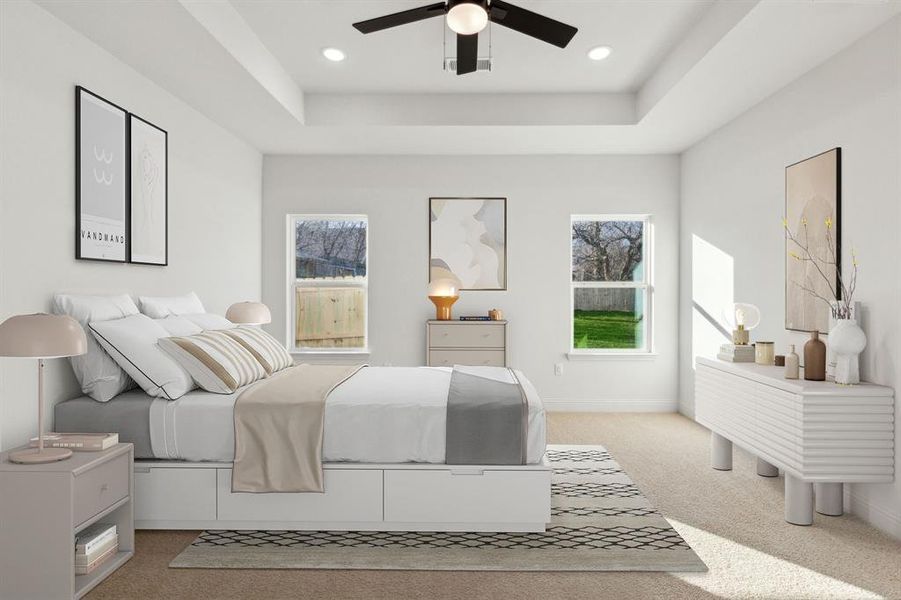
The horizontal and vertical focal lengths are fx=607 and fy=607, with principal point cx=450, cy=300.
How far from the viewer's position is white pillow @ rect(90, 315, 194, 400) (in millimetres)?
2832

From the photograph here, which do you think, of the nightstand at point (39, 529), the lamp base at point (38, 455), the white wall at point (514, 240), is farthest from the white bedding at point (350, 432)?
the white wall at point (514, 240)

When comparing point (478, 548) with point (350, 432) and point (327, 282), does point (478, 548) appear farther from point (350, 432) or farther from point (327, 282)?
point (327, 282)

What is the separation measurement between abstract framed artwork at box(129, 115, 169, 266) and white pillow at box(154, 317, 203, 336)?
46 cm

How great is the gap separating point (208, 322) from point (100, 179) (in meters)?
1.03

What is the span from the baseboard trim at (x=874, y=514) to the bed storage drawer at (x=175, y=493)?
10.5ft

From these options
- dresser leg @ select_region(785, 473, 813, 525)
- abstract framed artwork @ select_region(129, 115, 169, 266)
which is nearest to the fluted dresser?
dresser leg @ select_region(785, 473, 813, 525)

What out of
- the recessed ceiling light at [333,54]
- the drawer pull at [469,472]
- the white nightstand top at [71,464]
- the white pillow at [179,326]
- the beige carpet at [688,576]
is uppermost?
the recessed ceiling light at [333,54]

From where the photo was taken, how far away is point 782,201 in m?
3.99

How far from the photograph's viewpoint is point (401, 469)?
278 centimetres

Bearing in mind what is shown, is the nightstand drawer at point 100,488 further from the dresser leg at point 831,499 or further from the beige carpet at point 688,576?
the dresser leg at point 831,499

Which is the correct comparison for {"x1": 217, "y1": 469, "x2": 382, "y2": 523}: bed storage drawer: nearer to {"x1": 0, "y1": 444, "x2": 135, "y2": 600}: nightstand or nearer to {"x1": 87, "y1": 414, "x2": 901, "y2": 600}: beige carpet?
{"x1": 87, "y1": 414, "x2": 901, "y2": 600}: beige carpet

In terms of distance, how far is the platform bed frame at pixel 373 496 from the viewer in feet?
9.11

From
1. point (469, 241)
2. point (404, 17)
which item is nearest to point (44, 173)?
point (404, 17)

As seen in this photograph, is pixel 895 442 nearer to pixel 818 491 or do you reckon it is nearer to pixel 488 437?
pixel 818 491
